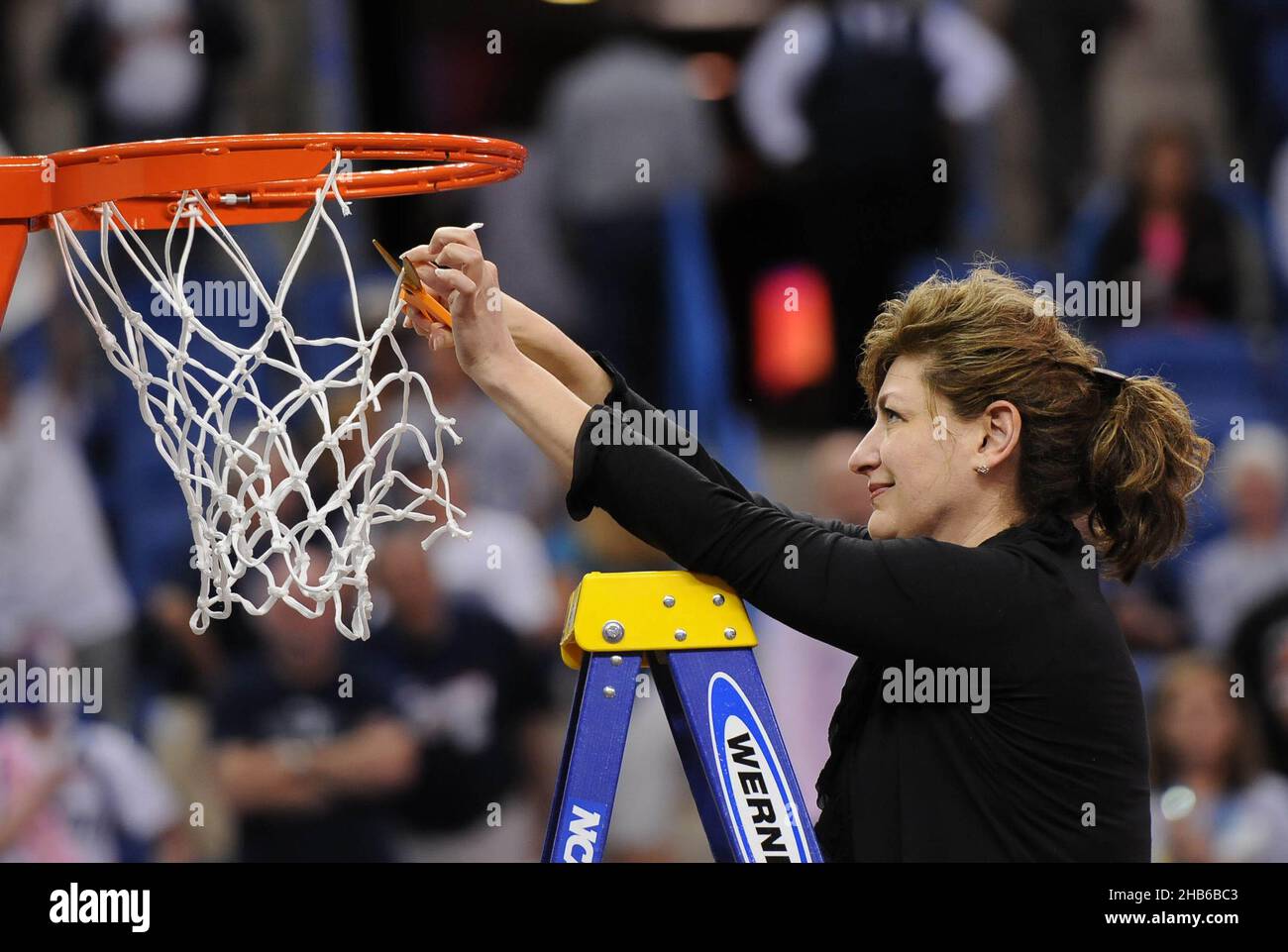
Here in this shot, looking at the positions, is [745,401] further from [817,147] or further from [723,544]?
[723,544]

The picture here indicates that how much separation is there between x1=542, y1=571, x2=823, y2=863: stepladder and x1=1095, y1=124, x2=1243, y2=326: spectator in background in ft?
10.5

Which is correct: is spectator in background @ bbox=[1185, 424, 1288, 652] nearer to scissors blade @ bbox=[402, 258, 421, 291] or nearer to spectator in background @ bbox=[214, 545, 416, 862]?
spectator in background @ bbox=[214, 545, 416, 862]

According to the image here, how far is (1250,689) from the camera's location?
4.19 m

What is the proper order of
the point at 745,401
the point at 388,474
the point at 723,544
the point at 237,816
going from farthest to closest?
the point at 745,401 → the point at 237,816 → the point at 388,474 → the point at 723,544

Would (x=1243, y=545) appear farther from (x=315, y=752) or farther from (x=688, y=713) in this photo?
(x=688, y=713)

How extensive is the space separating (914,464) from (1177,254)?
3118mm

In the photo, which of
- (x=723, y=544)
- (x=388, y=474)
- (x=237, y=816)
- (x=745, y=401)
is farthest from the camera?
(x=745, y=401)

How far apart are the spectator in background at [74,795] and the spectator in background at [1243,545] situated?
9.53ft

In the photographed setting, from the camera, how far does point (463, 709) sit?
13.3ft

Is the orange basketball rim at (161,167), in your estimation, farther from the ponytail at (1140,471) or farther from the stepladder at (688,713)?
the ponytail at (1140,471)

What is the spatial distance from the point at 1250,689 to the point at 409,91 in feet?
9.89

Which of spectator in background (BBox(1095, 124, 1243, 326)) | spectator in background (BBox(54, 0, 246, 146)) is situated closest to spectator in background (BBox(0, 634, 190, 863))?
spectator in background (BBox(54, 0, 246, 146))

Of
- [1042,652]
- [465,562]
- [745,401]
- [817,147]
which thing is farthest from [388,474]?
[817,147]
